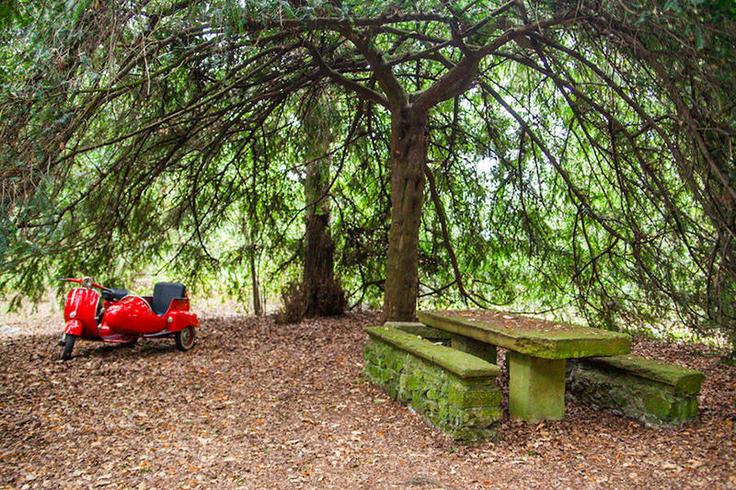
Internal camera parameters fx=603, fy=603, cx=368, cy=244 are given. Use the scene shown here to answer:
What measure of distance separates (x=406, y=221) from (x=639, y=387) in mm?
3038

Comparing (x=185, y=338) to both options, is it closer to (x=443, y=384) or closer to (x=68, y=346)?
(x=68, y=346)

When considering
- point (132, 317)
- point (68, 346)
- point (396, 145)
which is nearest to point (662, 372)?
point (396, 145)

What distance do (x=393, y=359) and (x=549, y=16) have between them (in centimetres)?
310

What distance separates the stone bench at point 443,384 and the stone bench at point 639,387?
43.6 inches

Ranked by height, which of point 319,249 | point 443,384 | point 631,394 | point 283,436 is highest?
point 319,249

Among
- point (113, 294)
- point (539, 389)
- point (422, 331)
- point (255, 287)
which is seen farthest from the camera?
point (255, 287)

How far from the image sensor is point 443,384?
4328 mm

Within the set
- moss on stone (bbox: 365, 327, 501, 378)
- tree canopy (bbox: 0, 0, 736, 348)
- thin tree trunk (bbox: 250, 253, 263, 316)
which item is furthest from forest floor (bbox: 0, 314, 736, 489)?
thin tree trunk (bbox: 250, 253, 263, 316)

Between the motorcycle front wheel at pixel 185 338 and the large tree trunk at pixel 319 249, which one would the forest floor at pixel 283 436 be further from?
the large tree trunk at pixel 319 249

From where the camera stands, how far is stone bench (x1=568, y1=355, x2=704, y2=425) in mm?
4293

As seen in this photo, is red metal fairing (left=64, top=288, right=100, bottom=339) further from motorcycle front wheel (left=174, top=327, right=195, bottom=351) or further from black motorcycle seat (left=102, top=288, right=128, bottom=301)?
motorcycle front wheel (left=174, top=327, right=195, bottom=351)

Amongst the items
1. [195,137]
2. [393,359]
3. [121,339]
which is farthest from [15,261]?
[393,359]

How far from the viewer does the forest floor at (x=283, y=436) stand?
11.9ft

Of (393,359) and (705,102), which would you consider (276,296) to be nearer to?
(393,359)
